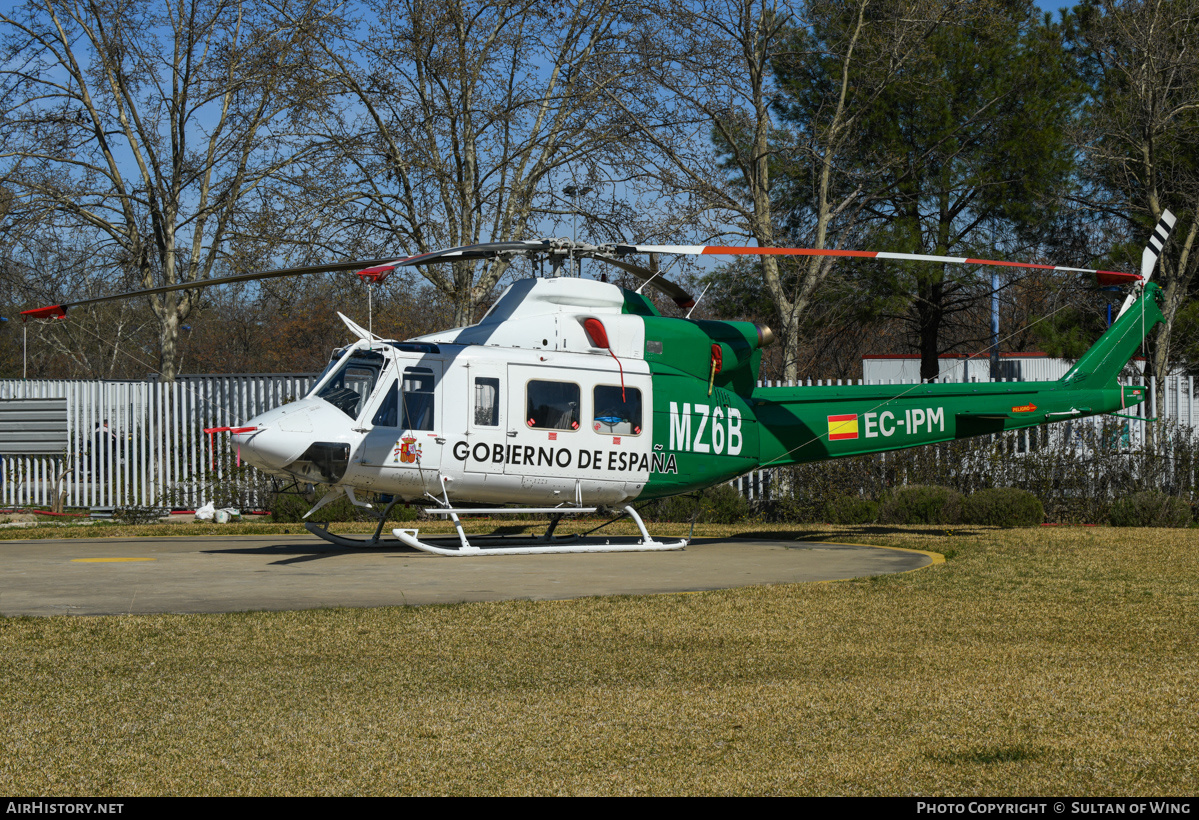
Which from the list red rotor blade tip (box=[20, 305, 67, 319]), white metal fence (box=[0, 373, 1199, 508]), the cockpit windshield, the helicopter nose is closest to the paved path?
the helicopter nose

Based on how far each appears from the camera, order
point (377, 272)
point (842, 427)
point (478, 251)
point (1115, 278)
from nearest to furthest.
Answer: point (377, 272) → point (478, 251) → point (1115, 278) → point (842, 427)

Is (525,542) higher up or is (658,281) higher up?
(658,281)

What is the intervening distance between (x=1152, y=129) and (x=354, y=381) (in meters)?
18.8

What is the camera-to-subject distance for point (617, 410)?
12727 mm

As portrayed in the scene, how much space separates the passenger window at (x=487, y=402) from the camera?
12.2 metres

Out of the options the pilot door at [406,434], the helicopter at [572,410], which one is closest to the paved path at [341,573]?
the helicopter at [572,410]

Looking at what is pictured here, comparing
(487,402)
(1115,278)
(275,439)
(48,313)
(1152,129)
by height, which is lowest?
(275,439)

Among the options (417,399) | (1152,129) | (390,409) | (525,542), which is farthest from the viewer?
(1152,129)

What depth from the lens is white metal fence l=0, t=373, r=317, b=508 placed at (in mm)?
20312

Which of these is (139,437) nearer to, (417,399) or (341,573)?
(417,399)

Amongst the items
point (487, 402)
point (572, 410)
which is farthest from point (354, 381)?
point (572, 410)
